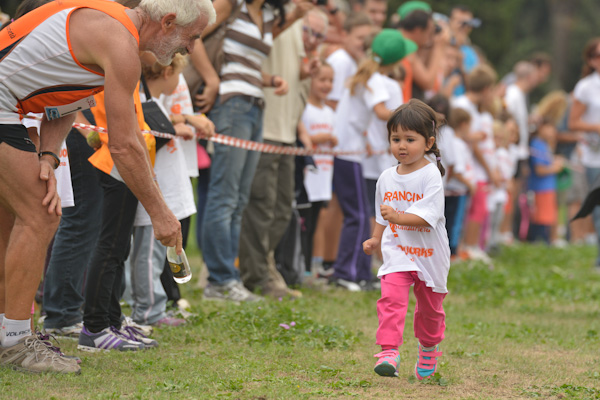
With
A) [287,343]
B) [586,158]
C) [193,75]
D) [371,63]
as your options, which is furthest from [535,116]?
[287,343]

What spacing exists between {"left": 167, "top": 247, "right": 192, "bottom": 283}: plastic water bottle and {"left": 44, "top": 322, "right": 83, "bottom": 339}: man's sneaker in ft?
4.22

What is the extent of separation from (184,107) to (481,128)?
5.83 meters

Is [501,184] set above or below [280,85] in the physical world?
below

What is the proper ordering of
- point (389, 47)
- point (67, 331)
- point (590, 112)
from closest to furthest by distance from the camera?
point (67, 331)
point (389, 47)
point (590, 112)

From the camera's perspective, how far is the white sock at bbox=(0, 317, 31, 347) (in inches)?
175

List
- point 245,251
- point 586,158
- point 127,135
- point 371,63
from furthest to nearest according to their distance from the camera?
1. point 586,158
2. point 371,63
3. point 245,251
4. point 127,135

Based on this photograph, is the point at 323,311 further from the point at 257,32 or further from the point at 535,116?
the point at 535,116

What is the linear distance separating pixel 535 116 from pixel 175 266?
36.7 ft

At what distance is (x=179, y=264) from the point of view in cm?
445

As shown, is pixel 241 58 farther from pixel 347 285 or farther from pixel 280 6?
pixel 347 285

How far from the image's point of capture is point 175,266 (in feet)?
14.7

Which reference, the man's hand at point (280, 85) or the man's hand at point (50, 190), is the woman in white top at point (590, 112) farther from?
the man's hand at point (50, 190)

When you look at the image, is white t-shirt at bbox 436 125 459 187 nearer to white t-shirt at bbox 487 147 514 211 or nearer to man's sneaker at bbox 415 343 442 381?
A: white t-shirt at bbox 487 147 514 211

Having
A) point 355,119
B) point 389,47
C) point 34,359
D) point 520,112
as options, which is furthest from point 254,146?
point 520,112
